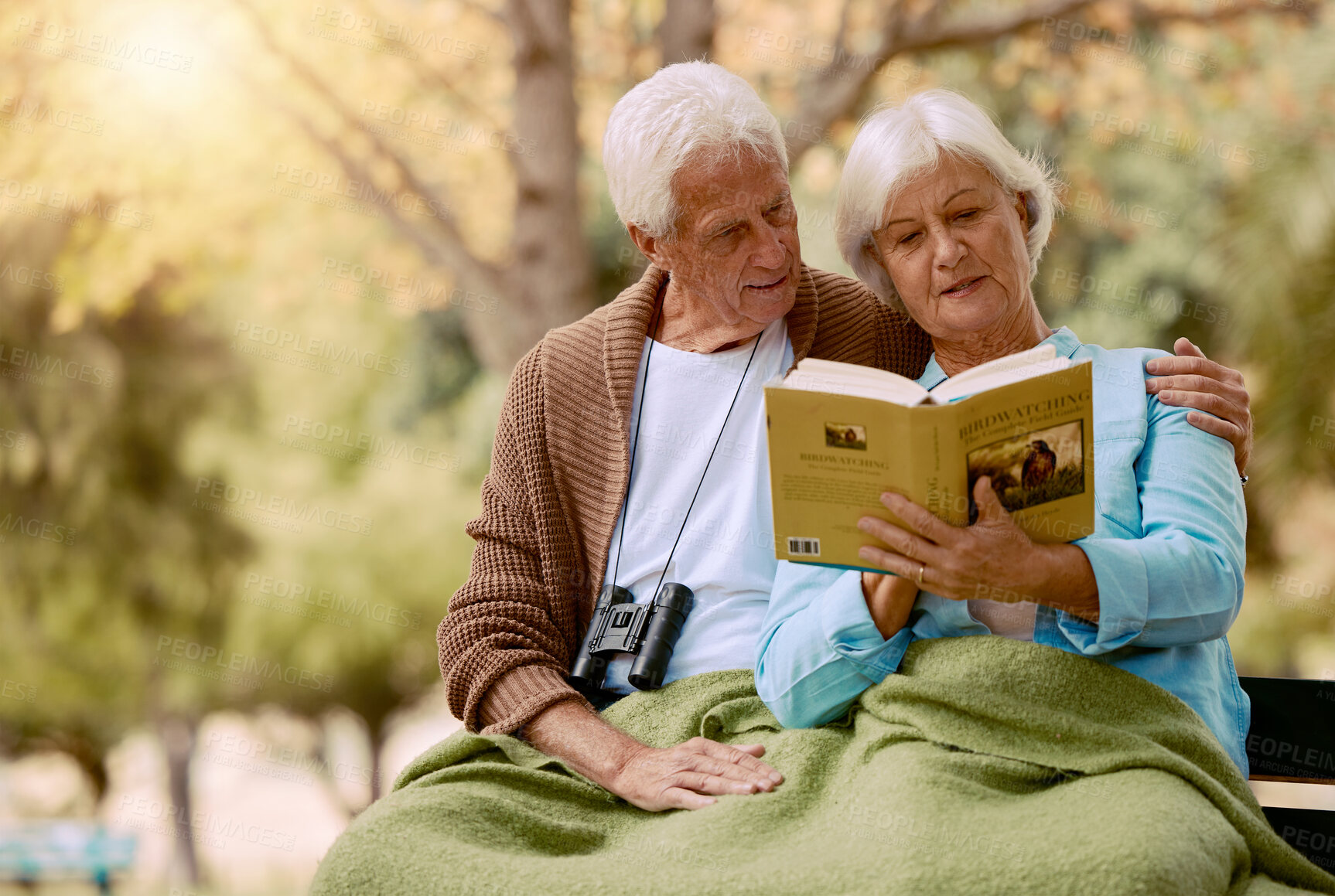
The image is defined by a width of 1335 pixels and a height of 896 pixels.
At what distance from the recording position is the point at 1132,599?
59.8 inches

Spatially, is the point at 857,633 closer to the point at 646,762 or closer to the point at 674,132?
the point at 646,762

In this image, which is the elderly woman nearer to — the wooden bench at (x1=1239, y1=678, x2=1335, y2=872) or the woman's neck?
the woman's neck

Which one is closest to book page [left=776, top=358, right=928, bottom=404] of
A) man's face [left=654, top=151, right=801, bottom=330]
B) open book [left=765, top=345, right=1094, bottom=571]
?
open book [left=765, top=345, right=1094, bottom=571]

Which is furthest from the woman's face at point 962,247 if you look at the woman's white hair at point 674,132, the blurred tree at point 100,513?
the blurred tree at point 100,513

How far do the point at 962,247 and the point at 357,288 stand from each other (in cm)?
508

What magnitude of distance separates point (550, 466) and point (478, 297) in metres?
2.68

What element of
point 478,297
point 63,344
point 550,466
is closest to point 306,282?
point 63,344

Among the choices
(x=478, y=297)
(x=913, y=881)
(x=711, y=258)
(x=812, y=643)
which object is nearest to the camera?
(x=913, y=881)

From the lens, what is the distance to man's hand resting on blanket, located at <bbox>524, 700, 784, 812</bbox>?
1.73 metres

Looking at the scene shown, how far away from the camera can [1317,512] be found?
5.55 m

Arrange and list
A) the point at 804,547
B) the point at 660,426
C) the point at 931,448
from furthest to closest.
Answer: the point at 660,426 < the point at 804,547 < the point at 931,448

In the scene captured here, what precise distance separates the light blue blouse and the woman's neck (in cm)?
13

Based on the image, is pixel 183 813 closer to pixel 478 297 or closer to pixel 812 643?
pixel 478 297

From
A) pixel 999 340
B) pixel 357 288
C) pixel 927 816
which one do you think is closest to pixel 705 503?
pixel 999 340
